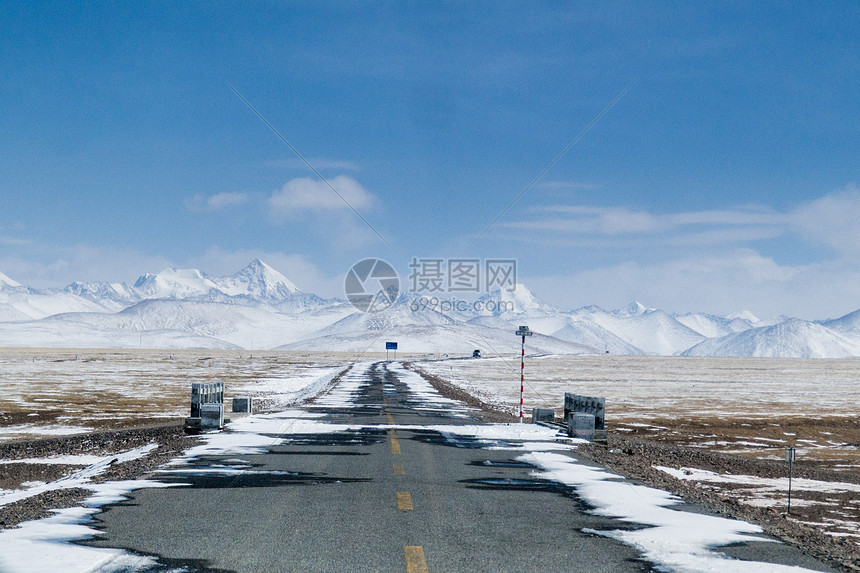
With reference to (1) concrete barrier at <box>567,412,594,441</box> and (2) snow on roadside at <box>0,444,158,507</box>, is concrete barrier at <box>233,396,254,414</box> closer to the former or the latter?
(2) snow on roadside at <box>0,444,158,507</box>

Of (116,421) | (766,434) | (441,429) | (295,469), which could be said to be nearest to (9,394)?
(116,421)

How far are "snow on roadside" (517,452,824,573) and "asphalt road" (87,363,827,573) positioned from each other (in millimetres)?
274

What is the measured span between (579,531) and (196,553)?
4.51 m

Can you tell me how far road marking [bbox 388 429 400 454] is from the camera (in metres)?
16.0

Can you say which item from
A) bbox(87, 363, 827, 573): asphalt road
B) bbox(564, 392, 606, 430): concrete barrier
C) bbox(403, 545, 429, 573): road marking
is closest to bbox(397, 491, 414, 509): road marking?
bbox(87, 363, 827, 573): asphalt road

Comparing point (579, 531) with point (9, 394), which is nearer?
point (579, 531)

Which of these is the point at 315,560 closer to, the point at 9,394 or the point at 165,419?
the point at 165,419

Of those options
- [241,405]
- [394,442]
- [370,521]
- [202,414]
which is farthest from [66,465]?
[370,521]

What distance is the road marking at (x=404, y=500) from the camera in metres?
9.98

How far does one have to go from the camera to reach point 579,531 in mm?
8758

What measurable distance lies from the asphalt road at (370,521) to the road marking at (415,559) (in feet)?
0.04

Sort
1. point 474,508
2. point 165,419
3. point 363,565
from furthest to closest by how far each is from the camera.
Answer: point 165,419 < point 474,508 < point 363,565

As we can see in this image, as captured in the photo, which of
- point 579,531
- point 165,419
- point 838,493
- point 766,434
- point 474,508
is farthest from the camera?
point 165,419

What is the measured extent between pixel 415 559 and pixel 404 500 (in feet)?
10.4
